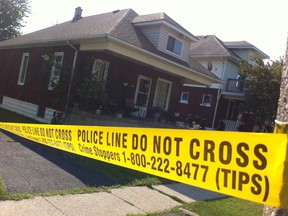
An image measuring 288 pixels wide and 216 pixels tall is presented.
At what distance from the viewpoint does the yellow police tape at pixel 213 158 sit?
214 cm

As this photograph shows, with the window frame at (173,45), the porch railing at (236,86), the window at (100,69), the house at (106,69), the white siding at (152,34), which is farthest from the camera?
the porch railing at (236,86)

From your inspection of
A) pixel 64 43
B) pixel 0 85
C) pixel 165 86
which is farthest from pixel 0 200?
pixel 0 85

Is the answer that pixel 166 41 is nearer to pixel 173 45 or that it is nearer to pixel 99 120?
pixel 173 45

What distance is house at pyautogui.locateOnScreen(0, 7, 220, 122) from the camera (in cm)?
1531

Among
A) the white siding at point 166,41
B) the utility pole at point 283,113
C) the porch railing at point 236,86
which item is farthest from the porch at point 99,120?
the porch railing at point 236,86

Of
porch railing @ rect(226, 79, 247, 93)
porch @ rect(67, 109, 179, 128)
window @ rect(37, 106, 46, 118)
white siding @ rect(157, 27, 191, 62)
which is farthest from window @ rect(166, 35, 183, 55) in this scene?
porch railing @ rect(226, 79, 247, 93)

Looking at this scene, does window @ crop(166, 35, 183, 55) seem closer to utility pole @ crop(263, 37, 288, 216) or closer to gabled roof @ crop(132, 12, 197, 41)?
gabled roof @ crop(132, 12, 197, 41)

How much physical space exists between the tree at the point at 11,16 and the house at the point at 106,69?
23380 mm

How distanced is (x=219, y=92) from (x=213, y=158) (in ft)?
86.5

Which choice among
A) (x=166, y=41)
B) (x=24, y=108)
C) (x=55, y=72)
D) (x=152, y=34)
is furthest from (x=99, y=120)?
(x=24, y=108)

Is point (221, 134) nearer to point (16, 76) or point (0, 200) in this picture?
point (0, 200)

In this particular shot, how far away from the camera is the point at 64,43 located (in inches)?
683

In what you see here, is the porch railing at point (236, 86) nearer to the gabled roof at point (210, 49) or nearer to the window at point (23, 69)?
the gabled roof at point (210, 49)

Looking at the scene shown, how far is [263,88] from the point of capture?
966 inches
